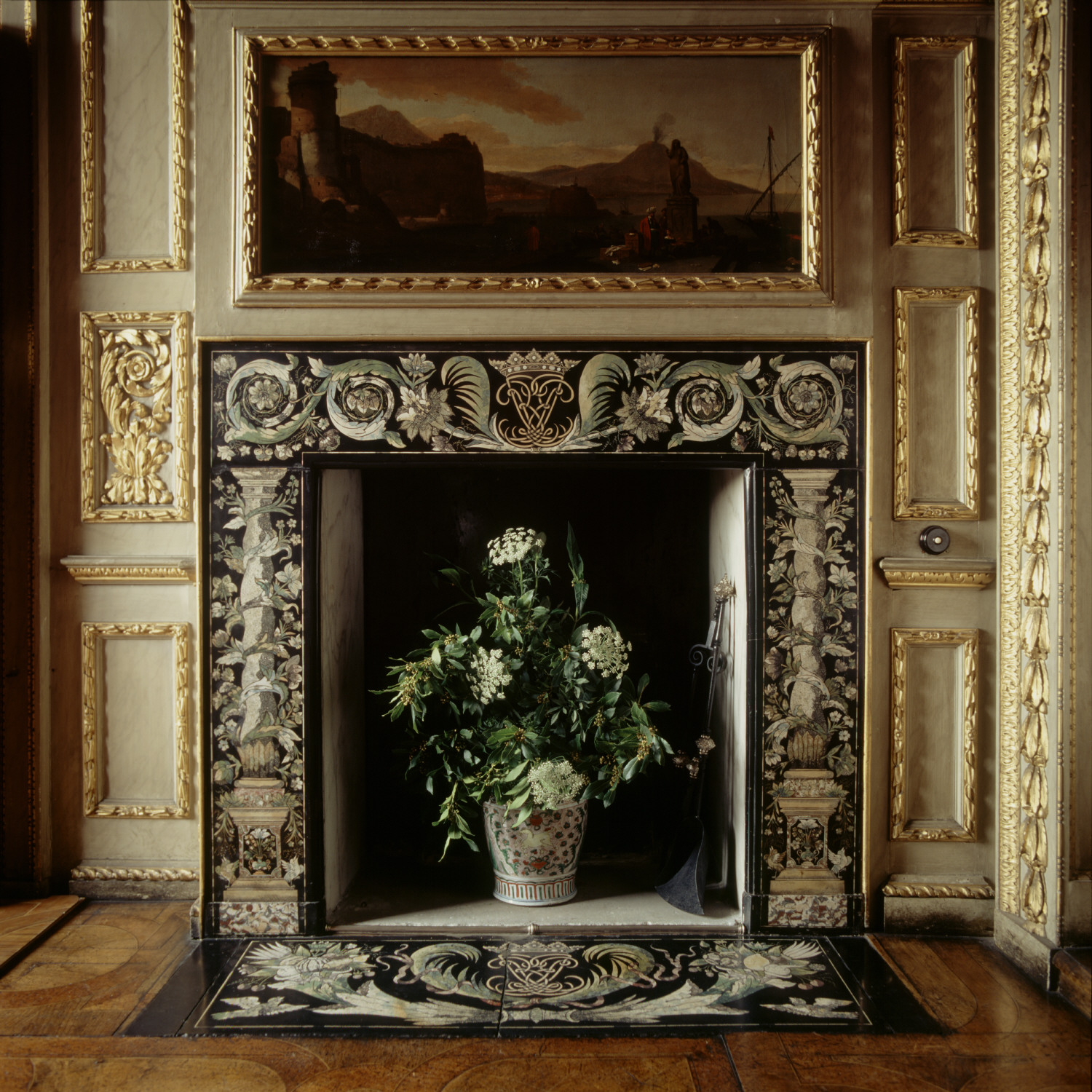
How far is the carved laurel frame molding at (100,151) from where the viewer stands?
287 cm

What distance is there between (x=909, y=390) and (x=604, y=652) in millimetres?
1253

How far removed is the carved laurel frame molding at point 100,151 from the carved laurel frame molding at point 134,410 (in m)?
0.17

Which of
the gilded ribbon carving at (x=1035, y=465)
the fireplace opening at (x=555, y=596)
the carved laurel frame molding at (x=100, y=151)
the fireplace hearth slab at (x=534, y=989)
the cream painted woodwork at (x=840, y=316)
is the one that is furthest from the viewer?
the fireplace opening at (x=555, y=596)

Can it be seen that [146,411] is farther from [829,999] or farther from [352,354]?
[829,999]

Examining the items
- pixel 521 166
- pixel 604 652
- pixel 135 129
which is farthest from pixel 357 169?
pixel 604 652

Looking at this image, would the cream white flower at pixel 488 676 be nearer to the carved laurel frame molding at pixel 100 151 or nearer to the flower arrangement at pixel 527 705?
the flower arrangement at pixel 527 705

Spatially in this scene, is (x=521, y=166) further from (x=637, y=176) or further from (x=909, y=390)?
(x=909, y=390)

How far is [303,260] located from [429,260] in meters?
0.38

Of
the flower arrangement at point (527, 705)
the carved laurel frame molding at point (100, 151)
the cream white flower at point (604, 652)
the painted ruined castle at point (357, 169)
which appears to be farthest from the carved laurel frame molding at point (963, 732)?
the carved laurel frame molding at point (100, 151)

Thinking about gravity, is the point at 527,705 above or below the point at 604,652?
below

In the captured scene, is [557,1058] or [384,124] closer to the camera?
[557,1058]

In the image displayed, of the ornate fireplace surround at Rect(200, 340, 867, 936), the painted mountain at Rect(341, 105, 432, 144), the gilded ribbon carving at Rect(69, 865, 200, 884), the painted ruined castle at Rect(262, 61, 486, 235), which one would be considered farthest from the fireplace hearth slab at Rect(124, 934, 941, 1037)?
the painted mountain at Rect(341, 105, 432, 144)

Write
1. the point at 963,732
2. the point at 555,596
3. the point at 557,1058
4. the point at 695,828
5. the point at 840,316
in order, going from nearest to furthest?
the point at 557,1058 → the point at 840,316 → the point at 963,732 → the point at 695,828 → the point at 555,596

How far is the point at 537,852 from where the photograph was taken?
2803mm
